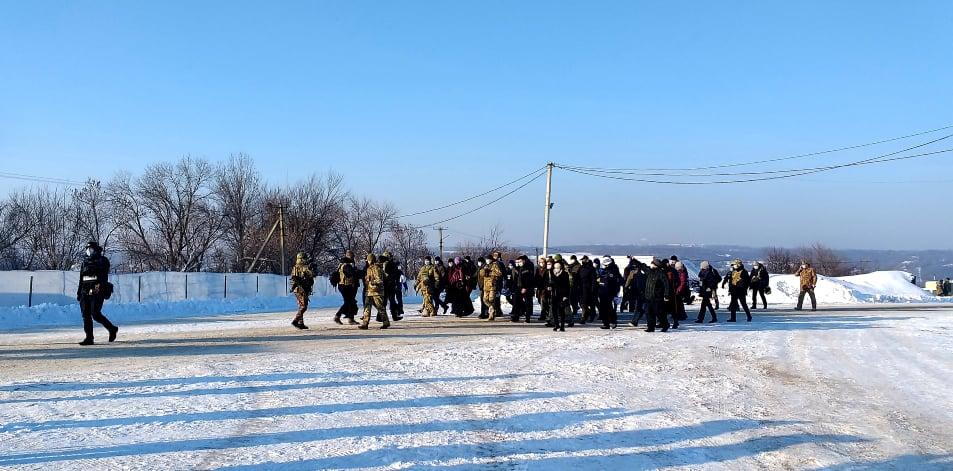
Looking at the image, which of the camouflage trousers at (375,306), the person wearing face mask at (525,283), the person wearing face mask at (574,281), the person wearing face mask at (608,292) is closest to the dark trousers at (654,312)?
the person wearing face mask at (608,292)

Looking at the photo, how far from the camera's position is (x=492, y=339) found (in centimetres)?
1505

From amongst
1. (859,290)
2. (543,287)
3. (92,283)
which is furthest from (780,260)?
(92,283)

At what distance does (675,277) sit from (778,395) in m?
9.78

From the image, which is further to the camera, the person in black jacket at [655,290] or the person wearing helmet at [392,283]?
the person wearing helmet at [392,283]

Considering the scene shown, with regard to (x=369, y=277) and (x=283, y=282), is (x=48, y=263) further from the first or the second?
(x=369, y=277)

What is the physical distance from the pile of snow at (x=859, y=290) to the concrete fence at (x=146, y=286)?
927 inches

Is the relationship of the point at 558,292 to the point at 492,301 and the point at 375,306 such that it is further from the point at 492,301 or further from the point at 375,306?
the point at 375,306

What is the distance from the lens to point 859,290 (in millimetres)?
40094

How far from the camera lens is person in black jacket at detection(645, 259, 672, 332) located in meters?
16.2

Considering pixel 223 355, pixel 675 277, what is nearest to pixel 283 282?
pixel 675 277

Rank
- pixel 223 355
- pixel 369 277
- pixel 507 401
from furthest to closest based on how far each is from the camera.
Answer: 1. pixel 369 277
2. pixel 223 355
3. pixel 507 401

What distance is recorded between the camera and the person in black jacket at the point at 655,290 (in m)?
16.2

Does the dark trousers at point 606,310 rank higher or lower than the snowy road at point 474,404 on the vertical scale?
higher

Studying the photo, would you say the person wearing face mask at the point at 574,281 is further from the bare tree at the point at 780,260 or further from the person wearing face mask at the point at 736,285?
the bare tree at the point at 780,260
